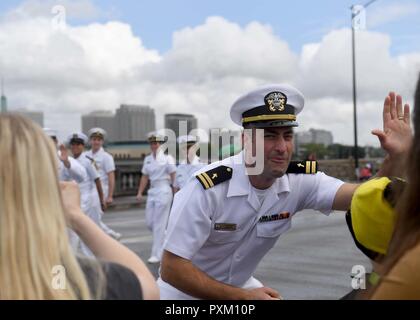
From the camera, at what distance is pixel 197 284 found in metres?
2.64

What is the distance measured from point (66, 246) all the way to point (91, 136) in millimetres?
8821

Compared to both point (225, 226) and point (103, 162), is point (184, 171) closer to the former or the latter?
point (103, 162)

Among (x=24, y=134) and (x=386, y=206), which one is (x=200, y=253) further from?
(x=24, y=134)

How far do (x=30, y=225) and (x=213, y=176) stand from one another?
144cm

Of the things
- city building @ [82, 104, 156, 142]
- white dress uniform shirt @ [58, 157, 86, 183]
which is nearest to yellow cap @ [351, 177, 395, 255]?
white dress uniform shirt @ [58, 157, 86, 183]

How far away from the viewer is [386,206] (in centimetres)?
178

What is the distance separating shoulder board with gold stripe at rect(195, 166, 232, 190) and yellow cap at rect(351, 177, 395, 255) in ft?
3.40

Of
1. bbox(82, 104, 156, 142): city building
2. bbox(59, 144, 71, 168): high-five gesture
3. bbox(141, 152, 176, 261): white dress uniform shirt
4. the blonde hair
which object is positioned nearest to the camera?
the blonde hair

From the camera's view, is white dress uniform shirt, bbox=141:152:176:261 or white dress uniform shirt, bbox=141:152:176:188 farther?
white dress uniform shirt, bbox=141:152:176:188

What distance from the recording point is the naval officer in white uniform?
270 cm

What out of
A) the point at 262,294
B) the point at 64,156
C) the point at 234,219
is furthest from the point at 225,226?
the point at 64,156

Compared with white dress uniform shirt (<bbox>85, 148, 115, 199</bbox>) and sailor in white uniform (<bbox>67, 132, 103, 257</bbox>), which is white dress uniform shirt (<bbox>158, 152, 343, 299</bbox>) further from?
white dress uniform shirt (<bbox>85, 148, 115, 199</bbox>)
